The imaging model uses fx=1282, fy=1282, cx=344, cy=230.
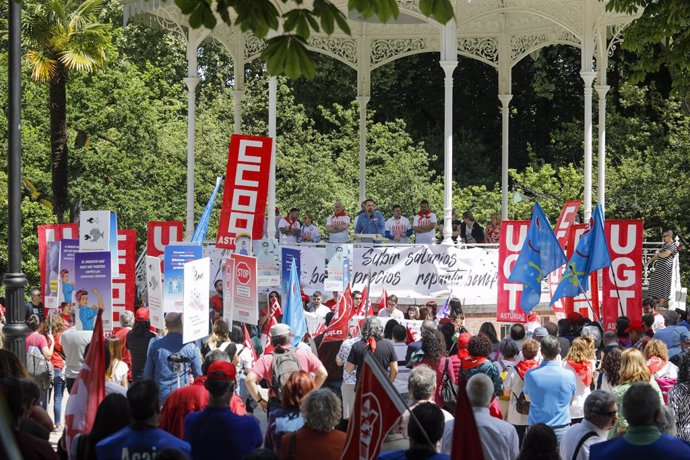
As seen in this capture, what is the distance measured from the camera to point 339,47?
91.7ft

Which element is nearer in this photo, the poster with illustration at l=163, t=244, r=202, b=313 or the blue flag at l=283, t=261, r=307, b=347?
the poster with illustration at l=163, t=244, r=202, b=313

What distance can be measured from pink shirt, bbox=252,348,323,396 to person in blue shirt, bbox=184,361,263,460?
2.63 meters

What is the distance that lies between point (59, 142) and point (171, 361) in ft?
61.1

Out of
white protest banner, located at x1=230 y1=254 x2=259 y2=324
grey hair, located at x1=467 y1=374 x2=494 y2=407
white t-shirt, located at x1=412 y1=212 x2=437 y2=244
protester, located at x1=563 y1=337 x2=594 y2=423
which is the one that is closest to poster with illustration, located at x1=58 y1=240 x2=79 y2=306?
white protest banner, located at x1=230 y1=254 x2=259 y2=324

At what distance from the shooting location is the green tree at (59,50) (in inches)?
1115

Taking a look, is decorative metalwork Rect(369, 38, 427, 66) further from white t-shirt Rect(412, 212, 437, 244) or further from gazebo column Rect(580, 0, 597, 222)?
white t-shirt Rect(412, 212, 437, 244)

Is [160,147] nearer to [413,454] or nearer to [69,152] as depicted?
[69,152]

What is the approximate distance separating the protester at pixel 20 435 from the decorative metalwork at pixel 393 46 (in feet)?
70.9

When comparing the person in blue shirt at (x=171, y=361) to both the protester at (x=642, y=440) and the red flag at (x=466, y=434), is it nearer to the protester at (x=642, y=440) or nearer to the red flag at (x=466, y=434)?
the protester at (x=642, y=440)

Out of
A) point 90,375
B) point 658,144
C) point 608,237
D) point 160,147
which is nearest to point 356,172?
point 160,147

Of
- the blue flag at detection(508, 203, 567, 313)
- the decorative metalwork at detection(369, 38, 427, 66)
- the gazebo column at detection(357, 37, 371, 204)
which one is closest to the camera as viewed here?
the blue flag at detection(508, 203, 567, 313)

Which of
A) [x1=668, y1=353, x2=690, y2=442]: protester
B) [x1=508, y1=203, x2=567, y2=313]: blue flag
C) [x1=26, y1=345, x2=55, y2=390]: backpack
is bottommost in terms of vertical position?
[x1=26, y1=345, x2=55, y2=390]: backpack

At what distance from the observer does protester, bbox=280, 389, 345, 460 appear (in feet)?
23.5

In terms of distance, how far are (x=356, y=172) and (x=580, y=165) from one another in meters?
6.92
